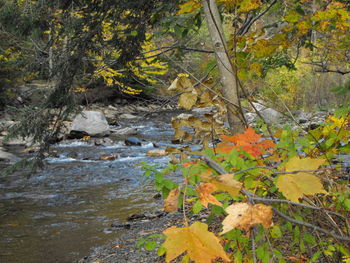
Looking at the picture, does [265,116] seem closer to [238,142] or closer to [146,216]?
[146,216]

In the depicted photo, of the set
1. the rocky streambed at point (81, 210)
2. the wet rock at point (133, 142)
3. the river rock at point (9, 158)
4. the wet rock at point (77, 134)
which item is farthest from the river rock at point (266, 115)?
the wet rock at point (77, 134)

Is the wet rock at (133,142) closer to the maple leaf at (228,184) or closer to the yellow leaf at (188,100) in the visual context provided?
the yellow leaf at (188,100)

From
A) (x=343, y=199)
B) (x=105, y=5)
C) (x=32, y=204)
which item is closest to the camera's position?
(x=343, y=199)

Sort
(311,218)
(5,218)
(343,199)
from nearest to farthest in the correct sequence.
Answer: (343,199), (311,218), (5,218)

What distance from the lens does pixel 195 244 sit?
0.79 m

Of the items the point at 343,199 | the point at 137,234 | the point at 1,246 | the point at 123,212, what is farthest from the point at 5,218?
the point at 343,199

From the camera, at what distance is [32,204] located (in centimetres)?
707

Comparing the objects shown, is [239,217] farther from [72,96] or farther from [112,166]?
[112,166]

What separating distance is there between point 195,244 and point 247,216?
0.14 metres

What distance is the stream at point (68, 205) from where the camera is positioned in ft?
16.4

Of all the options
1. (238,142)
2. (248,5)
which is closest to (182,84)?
(238,142)

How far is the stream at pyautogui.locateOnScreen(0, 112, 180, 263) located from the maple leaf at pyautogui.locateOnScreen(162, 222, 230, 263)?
1.85 metres

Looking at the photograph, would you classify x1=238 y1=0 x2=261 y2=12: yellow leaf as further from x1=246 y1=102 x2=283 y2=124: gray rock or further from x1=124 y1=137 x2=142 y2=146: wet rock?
x1=124 y1=137 x2=142 y2=146: wet rock

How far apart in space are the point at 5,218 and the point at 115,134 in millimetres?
9780
